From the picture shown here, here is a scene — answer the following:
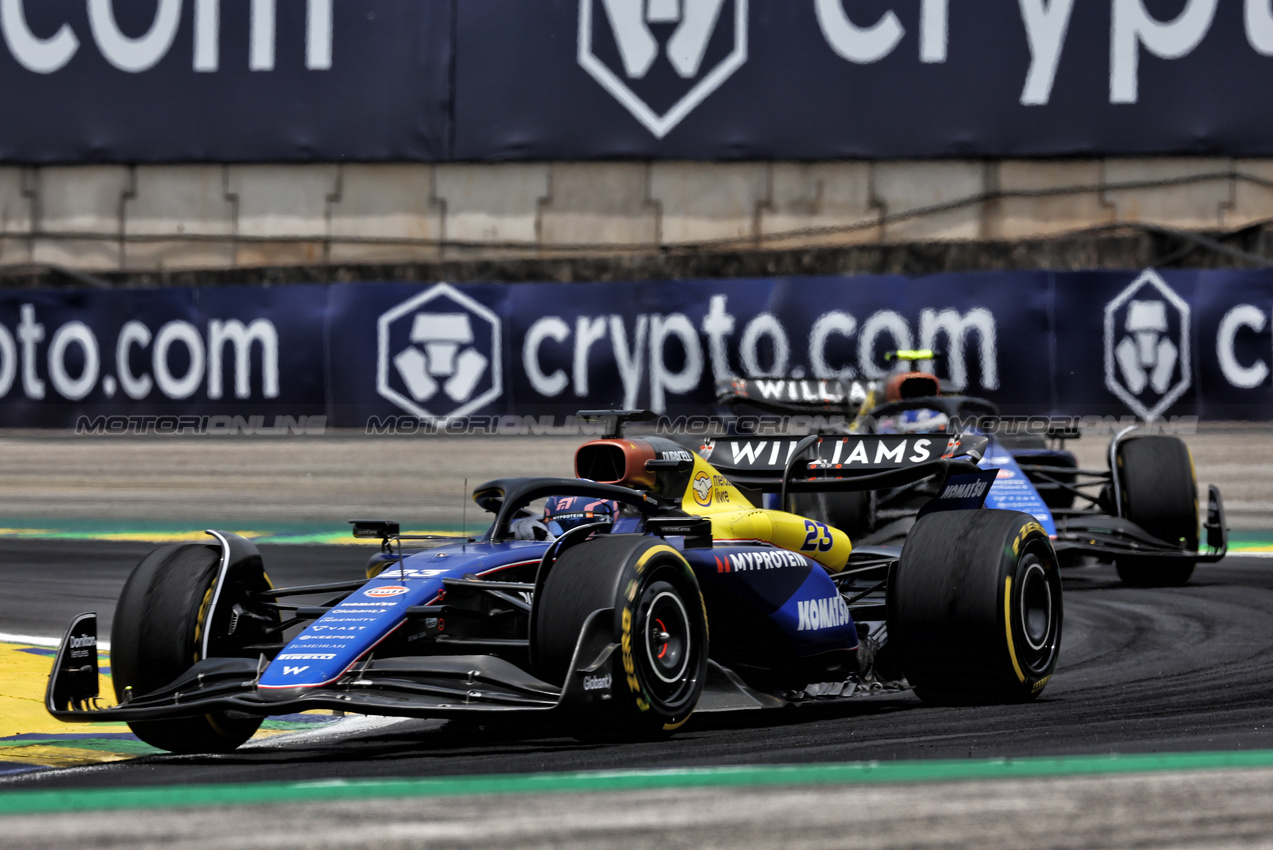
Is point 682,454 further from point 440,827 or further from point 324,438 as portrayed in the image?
point 324,438

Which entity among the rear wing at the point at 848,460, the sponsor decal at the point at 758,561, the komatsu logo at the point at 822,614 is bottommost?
the komatsu logo at the point at 822,614

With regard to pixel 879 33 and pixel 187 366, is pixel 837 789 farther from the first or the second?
pixel 879 33

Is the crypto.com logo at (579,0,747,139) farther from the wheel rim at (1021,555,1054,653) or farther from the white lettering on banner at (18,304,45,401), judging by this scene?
the wheel rim at (1021,555,1054,653)

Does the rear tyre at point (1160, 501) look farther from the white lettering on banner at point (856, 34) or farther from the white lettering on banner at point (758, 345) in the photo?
the white lettering on banner at point (856, 34)

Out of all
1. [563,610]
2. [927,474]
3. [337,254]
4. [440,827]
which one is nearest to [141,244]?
[337,254]

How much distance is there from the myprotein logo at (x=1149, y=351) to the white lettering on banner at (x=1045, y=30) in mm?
2748

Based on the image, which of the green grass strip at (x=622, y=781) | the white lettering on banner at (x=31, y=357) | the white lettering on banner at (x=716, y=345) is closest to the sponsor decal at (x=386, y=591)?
the green grass strip at (x=622, y=781)

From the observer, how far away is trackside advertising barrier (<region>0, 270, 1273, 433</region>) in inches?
578

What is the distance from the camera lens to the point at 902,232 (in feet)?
56.0

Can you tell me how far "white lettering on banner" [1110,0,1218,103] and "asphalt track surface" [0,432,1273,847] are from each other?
851cm

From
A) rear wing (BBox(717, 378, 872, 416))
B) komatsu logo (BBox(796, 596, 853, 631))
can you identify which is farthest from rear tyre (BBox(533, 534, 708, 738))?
rear wing (BBox(717, 378, 872, 416))

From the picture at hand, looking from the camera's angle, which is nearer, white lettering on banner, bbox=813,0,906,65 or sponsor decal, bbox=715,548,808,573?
sponsor decal, bbox=715,548,808,573

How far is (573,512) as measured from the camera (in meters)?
7.02

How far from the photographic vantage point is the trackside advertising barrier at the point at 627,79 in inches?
640
